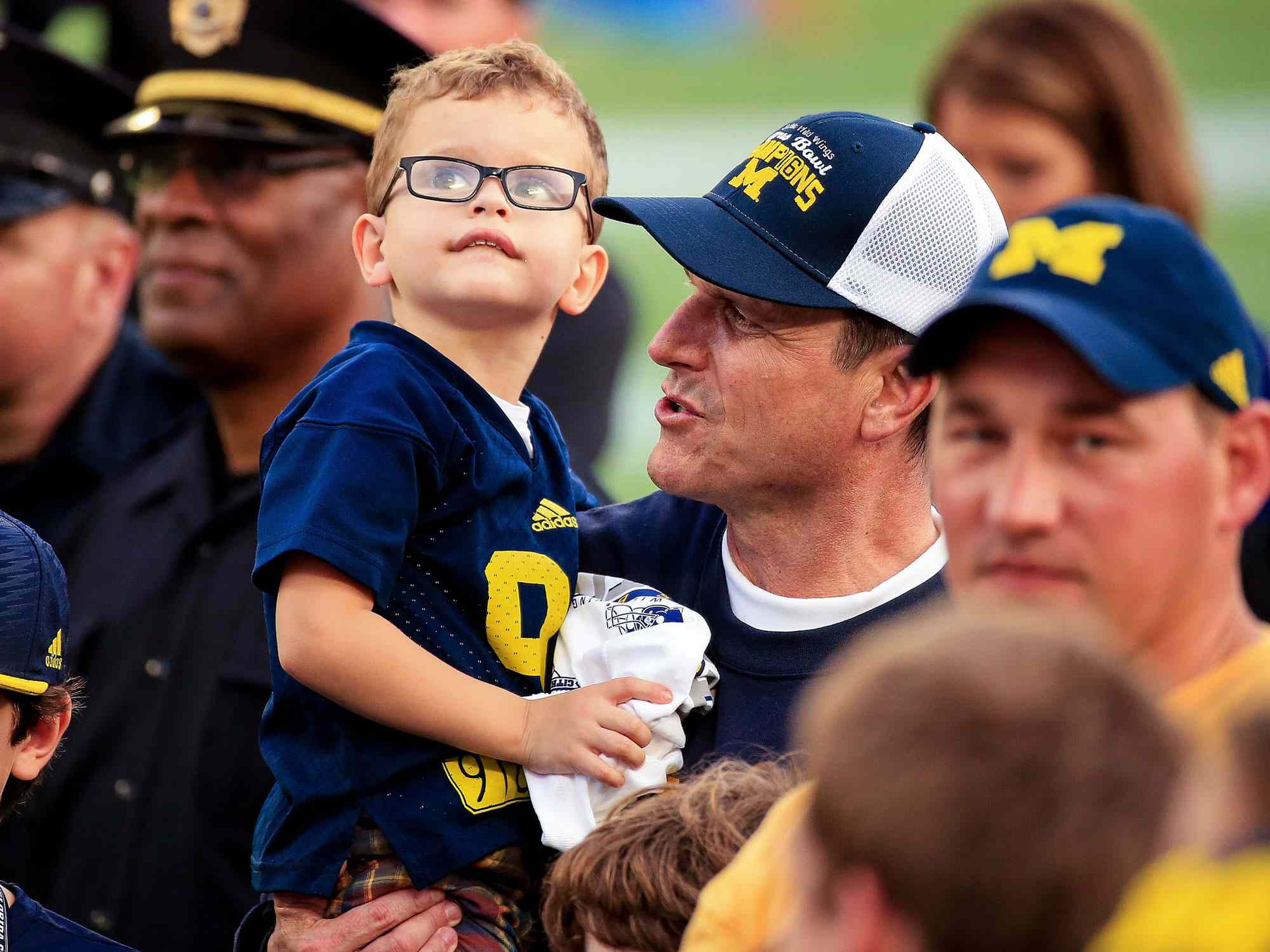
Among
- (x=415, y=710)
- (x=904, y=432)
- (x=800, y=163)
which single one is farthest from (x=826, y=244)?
(x=415, y=710)

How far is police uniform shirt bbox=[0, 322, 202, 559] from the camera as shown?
416 centimetres

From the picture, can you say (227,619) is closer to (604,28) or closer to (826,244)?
(826,244)

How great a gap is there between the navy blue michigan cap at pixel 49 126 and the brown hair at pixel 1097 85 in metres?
2.10

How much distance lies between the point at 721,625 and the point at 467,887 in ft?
1.68

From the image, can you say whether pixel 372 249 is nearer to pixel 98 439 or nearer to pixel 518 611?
pixel 518 611

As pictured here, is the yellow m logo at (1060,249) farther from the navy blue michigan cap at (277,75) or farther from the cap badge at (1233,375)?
the navy blue michigan cap at (277,75)

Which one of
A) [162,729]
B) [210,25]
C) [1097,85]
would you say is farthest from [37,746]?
[1097,85]

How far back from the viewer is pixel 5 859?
11.8ft

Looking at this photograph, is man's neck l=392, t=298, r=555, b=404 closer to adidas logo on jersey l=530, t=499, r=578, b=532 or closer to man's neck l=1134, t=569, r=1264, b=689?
adidas logo on jersey l=530, t=499, r=578, b=532

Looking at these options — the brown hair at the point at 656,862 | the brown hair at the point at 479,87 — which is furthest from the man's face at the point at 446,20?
the brown hair at the point at 656,862

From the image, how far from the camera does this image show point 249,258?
3838 millimetres

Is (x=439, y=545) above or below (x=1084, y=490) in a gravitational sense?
below

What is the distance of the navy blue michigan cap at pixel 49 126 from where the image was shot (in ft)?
13.9

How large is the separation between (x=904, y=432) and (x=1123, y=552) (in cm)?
104
